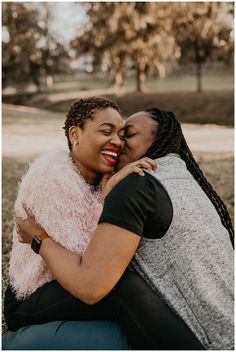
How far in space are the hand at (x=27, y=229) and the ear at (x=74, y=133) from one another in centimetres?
63

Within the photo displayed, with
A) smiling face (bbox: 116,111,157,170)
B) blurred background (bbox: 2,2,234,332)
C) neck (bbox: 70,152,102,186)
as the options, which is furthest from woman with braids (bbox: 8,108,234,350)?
blurred background (bbox: 2,2,234,332)

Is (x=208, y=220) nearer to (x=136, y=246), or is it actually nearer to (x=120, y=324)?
(x=136, y=246)

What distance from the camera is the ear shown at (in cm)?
313

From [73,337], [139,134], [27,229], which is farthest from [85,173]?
[73,337]

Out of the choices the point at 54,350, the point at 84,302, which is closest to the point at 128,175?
the point at 84,302

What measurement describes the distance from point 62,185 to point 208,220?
2.73ft

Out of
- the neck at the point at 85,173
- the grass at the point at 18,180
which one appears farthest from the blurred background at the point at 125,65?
the neck at the point at 85,173

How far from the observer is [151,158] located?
2.67m

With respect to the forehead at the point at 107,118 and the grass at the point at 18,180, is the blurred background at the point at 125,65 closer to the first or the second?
the grass at the point at 18,180

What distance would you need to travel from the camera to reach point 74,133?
3164 mm

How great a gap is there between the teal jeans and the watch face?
0.38 meters

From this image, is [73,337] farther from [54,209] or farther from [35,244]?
[54,209]

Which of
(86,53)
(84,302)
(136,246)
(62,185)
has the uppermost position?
(86,53)

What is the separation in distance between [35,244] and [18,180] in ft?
25.1
